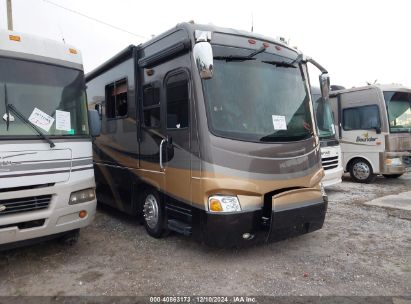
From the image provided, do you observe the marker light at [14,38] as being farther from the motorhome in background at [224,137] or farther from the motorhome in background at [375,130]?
the motorhome in background at [375,130]

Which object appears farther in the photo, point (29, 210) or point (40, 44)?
point (40, 44)

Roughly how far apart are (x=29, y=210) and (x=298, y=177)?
11.0 feet

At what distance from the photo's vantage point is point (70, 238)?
5.09 meters

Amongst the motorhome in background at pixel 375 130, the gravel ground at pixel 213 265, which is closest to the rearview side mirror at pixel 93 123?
the gravel ground at pixel 213 265

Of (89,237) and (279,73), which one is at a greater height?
(279,73)

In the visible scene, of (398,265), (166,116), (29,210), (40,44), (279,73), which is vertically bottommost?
(398,265)

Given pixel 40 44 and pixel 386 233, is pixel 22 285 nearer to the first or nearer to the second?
pixel 40 44

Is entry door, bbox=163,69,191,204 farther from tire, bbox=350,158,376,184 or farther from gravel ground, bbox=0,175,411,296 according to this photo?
tire, bbox=350,158,376,184

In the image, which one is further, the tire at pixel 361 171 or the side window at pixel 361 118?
the tire at pixel 361 171

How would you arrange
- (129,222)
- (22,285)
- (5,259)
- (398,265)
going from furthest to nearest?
(129,222) < (5,259) < (398,265) < (22,285)

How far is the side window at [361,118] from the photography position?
10.3m

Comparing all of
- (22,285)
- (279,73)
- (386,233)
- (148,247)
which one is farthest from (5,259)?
(386,233)

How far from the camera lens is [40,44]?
178 inches

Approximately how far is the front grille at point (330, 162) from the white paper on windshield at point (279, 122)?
4.11 metres
